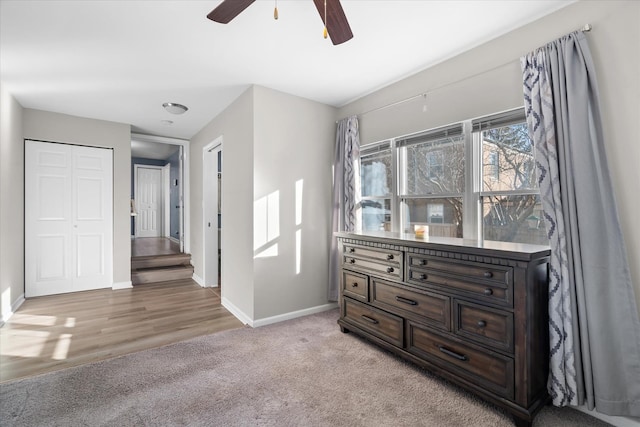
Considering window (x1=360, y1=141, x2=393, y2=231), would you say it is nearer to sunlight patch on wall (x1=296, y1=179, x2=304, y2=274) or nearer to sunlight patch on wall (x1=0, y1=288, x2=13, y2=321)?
sunlight patch on wall (x1=296, y1=179, x2=304, y2=274)

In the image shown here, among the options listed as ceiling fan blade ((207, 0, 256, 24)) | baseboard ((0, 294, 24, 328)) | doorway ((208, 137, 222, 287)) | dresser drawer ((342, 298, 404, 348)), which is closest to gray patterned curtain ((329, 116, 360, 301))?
dresser drawer ((342, 298, 404, 348))

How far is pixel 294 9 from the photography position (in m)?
2.00

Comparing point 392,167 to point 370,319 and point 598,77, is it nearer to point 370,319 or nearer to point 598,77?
point 370,319

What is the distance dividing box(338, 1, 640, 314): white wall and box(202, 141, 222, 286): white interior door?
9.91 feet

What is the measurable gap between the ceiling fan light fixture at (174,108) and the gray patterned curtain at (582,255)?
3.85m

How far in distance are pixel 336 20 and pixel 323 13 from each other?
0.33 ft

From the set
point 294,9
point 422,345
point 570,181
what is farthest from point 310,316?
point 294,9

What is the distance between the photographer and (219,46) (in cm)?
246

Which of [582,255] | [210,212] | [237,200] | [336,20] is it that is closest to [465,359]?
[582,255]

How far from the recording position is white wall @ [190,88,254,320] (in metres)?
3.27

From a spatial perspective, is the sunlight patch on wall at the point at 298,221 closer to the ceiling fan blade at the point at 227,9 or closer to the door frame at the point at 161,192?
the ceiling fan blade at the point at 227,9

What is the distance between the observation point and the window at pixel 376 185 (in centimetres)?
331

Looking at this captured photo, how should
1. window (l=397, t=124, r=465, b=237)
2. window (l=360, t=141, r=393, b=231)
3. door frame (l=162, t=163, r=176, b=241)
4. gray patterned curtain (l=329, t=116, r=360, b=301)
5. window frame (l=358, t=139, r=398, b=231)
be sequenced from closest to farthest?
1. window (l=397, t=124, r=465, b=237)
2. window frame (l=358, t=139, r=398, b=231)
3. window (l=360, t=141, r=393, b=231)
4. gray patterned curtain (l=329, t=116, r=360, b=301)
5. door frame (l=162, t=163, r=176, b=241)

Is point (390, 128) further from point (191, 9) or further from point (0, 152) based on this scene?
point (0, 152)
